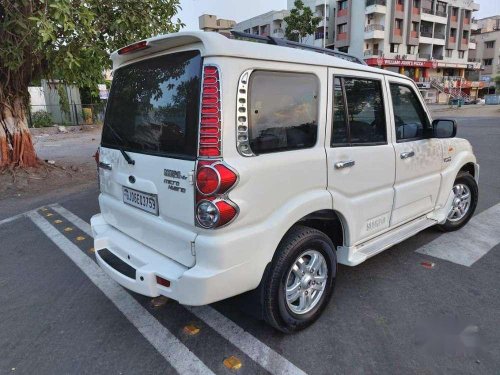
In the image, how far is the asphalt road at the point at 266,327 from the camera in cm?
248

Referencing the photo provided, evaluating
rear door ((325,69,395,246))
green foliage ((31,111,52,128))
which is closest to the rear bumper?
rear door ((325,69,395,246))

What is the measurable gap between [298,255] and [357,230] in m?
0.74

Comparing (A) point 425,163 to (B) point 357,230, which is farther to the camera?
(A) point 425,163

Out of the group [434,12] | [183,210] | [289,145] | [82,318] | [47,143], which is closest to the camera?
[183,210]

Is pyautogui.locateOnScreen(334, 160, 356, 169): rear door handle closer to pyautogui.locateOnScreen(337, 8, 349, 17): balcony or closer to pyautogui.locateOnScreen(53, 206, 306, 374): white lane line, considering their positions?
pyautogui.locateOnScreen(53, 206, 306, 374): white lane line

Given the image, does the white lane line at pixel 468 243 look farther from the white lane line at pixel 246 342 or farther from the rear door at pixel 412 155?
the white lane line at pixel 246 342

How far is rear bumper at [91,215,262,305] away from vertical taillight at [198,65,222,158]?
1.95 ft

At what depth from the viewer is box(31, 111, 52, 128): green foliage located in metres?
20.0

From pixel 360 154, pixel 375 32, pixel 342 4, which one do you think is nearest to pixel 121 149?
pixel 360 154

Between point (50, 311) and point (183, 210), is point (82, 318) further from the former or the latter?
point (183, 210)

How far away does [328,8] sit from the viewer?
53375 mm

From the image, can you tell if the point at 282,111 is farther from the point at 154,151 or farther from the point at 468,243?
the point at 468,243

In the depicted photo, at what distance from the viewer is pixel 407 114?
12.0 feet

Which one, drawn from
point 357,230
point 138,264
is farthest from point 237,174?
point 357,230
